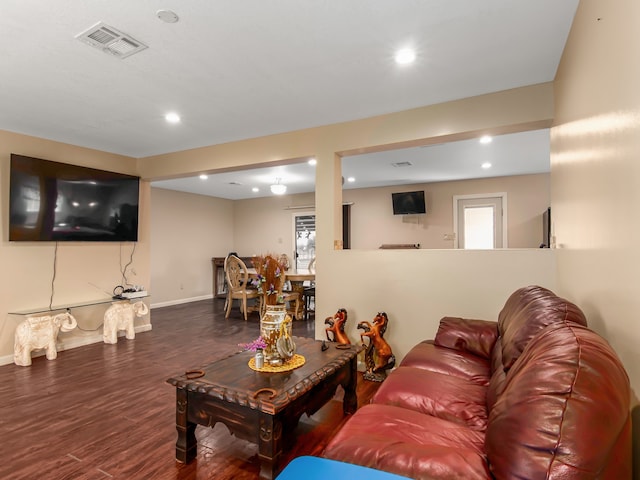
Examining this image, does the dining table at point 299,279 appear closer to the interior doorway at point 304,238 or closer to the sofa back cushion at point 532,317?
the interior doorway at point 304,238

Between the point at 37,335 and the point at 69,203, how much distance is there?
1567 millimetres

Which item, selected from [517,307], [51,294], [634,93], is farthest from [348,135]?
[51,294]

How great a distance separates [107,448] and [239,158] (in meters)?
3.11

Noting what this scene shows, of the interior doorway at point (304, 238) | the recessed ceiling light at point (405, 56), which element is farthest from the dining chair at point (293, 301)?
the recessed ceiling light at point (405, 56)

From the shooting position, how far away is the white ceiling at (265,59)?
192cm

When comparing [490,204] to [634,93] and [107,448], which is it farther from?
[107,448]

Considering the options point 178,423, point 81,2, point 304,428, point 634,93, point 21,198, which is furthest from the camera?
point 21,198

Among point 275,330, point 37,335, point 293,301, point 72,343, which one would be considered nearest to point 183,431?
point 275,330

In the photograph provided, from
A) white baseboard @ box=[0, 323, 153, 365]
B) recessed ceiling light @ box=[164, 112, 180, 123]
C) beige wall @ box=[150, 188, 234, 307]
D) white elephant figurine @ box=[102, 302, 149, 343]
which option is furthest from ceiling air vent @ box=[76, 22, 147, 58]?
beige wall @ box=[150, 188, 234, 307]

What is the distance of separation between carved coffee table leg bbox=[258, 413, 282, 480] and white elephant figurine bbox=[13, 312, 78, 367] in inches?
136

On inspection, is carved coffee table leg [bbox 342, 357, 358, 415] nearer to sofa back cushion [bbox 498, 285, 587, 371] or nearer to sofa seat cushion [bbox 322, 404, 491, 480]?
sofa seat cushion [bbox 322, 404, 491, 480]

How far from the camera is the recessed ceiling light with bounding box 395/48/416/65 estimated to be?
7.57ft

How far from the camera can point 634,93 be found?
3.82ft

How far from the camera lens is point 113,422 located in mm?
2467
